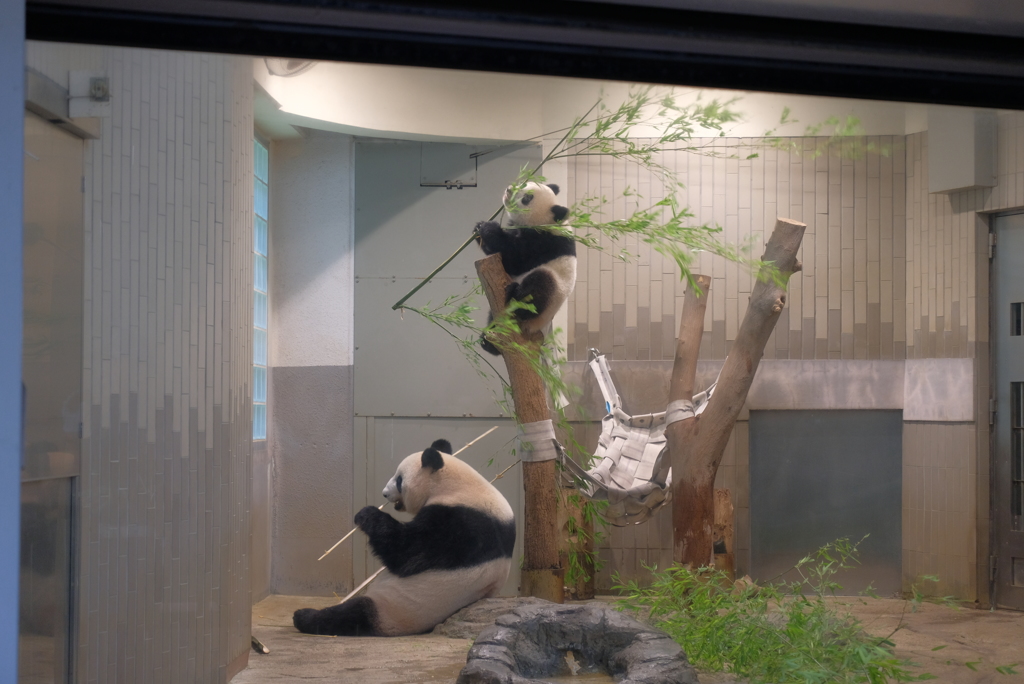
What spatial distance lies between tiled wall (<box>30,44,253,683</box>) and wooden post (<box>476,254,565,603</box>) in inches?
41.2

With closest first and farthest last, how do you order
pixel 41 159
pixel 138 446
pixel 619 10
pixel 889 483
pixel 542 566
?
1. pixel 619 10
2. pixel 41 159
3. pixel 138 446
4. pixel 542 566
5. pixel 889 483

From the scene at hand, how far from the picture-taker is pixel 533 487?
11.7ft

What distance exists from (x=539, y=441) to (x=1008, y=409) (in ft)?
9.06

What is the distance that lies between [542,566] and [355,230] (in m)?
2.41

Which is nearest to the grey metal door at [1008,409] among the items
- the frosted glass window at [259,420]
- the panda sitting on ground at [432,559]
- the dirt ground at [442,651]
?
the dirt ground at [442,651]

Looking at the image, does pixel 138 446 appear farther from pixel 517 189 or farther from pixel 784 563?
pixel 784 563

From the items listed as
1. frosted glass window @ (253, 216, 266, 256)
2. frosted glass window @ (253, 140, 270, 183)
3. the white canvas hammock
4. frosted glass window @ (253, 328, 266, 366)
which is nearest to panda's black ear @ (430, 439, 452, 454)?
the white canvas hammock

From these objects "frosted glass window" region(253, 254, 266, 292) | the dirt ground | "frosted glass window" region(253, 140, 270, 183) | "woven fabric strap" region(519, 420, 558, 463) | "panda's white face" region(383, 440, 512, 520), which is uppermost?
"frosted glass window" region(253, 140, 270, 183)

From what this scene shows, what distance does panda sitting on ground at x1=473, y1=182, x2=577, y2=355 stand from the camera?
142 inches

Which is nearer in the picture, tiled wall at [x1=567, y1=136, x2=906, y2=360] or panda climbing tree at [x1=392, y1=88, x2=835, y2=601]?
panda climbing tree at [x1=392, y1=88, x2=835, y2=601]

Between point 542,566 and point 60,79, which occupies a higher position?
point 60,79

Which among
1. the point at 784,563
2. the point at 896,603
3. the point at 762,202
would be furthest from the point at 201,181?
the point at 896,603

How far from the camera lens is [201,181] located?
2598 mm

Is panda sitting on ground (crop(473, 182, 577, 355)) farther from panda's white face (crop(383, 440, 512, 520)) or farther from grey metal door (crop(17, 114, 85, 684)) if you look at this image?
grey metal door (crop(17, 114, 85, 684))
